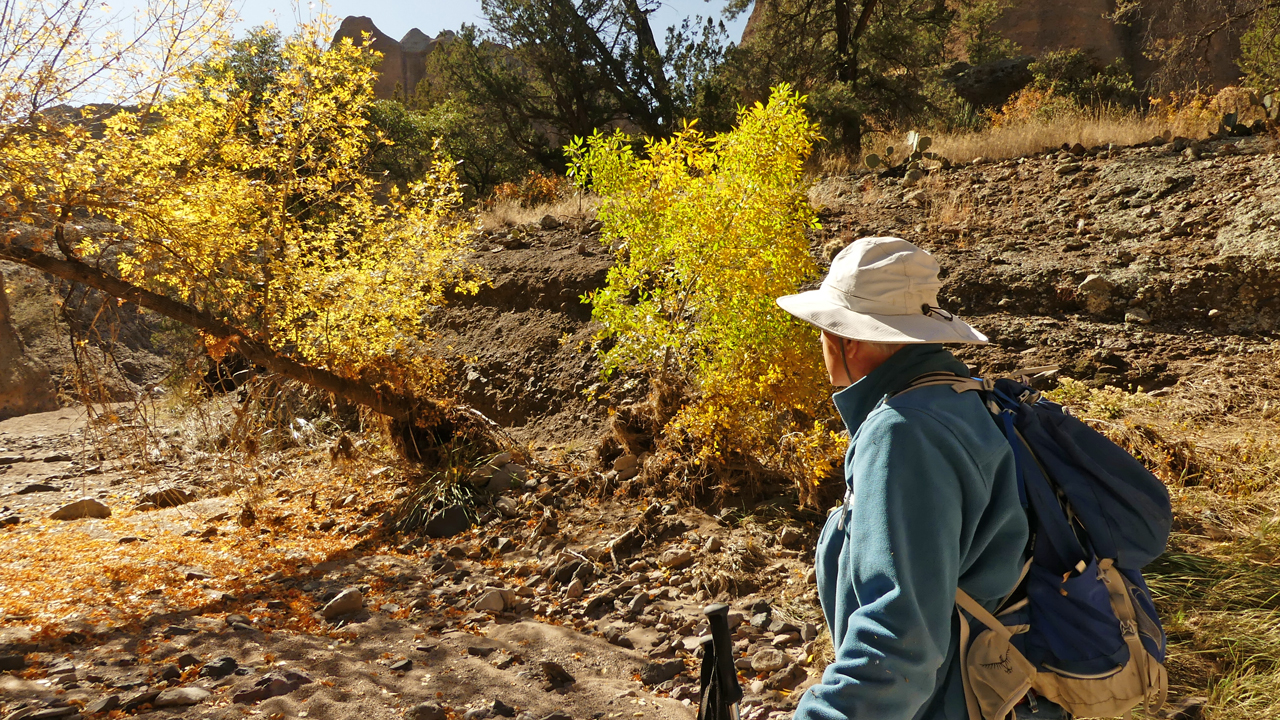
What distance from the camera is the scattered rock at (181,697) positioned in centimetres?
291

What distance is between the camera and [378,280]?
18.6ft

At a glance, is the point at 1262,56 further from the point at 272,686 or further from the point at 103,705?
the point at 103,705

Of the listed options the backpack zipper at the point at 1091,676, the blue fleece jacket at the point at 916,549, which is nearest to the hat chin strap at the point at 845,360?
the blue fleece jacket at the point at 916,549

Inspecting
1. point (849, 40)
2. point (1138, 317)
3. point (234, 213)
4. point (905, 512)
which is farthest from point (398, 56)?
point (905, 512)

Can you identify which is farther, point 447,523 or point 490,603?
point 447,523

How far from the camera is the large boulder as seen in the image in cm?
1259

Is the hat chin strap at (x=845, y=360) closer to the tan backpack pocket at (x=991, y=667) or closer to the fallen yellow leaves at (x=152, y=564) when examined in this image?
the tan backpack pocket at (x=991, y=667)

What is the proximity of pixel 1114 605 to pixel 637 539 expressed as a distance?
3.67 metres

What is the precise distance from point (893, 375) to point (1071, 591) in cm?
46

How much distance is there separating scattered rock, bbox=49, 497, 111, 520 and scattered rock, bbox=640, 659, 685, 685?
597 cm

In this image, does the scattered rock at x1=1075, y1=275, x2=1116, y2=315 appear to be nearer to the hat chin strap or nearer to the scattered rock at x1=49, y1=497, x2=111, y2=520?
the hat chin strap

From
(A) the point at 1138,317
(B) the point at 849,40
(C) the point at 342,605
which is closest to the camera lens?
(C) the point at 342,605

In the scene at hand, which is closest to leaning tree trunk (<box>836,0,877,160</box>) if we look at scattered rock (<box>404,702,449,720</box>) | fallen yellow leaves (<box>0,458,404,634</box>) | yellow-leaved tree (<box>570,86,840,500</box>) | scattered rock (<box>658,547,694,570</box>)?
yellow-leaved tree (<box>570,86,840,500</box>)

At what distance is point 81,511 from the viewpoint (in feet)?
21.9
